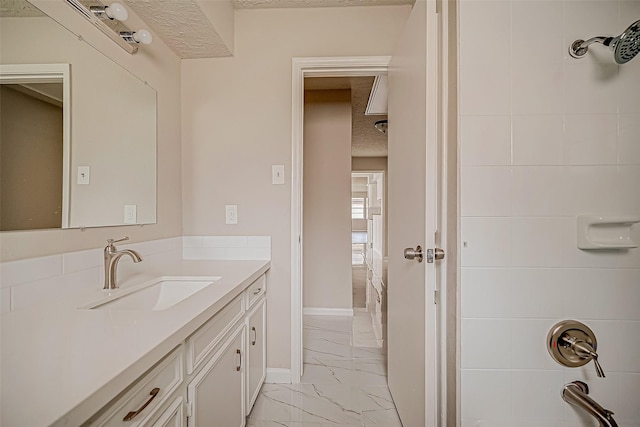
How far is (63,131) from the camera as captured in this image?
3.62 ft

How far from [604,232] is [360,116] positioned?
3.57 meters

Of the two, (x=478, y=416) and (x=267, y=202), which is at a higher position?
(x=267, y=202)

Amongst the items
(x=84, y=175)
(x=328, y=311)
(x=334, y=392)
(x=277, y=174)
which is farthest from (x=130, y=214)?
(x=328, y=311)

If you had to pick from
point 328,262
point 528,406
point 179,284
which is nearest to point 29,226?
point 179,284

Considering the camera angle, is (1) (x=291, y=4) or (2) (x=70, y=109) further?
(1) (x=291, y=4)

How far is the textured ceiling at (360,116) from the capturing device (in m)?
3.08

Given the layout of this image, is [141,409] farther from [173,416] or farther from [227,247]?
[227,247]

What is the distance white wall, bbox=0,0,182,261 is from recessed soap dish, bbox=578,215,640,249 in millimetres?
1841

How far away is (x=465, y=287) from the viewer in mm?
1093

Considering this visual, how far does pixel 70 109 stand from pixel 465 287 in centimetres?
159

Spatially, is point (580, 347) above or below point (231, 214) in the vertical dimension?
below

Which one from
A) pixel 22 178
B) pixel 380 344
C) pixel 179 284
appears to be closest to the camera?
pixel 22 178

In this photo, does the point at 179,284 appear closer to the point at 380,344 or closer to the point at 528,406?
the point at 528,406

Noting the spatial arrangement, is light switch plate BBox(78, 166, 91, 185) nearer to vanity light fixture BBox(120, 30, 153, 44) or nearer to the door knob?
vanity light fixture BBox(120, 30, 153, 44)
